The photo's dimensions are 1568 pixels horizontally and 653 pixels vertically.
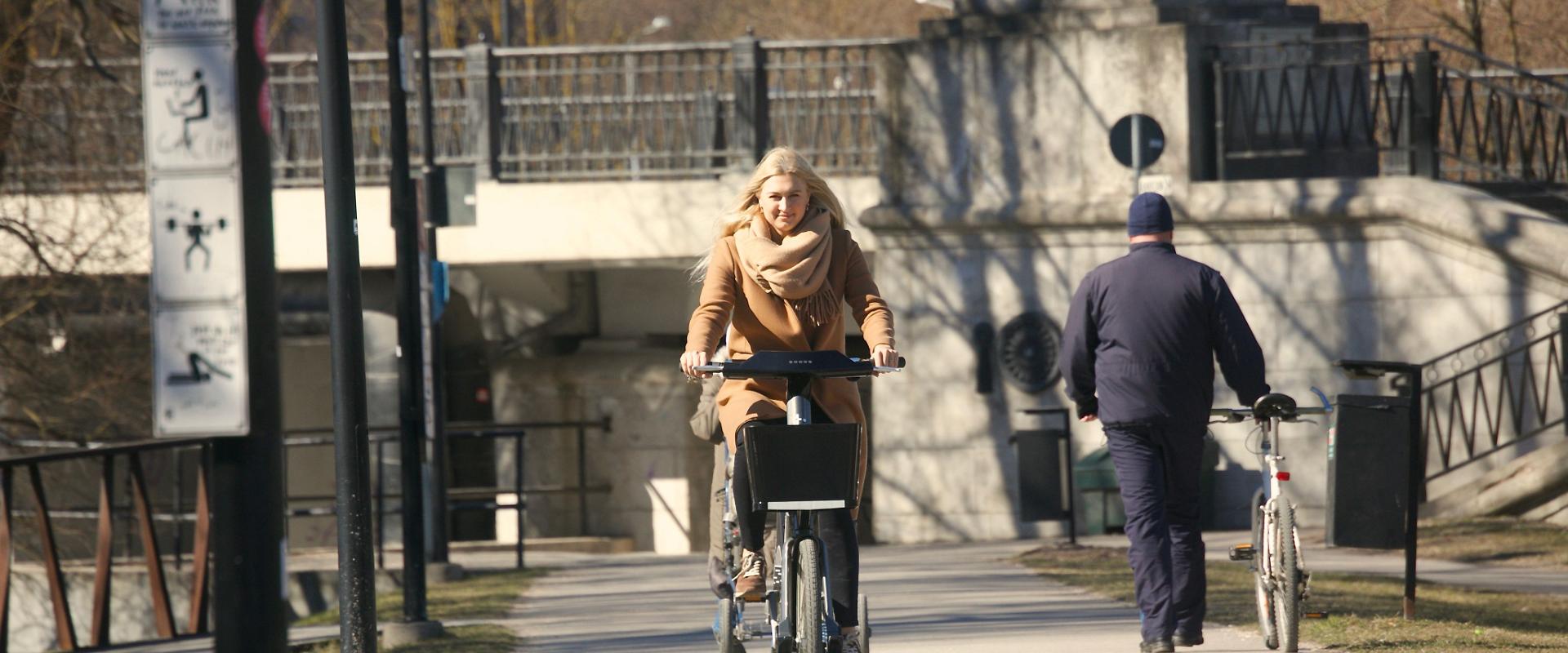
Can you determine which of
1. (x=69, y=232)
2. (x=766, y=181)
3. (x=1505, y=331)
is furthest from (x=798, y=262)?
(x=69, y=232)

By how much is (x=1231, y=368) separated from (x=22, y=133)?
11435 mm

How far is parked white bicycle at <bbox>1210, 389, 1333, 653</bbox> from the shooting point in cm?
748

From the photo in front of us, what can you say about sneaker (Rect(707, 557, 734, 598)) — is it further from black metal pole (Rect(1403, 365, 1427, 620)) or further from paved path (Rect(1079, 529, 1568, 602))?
paved path (Rect(1079, 529, 1568, 602))

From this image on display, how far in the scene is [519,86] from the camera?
19.7 meters

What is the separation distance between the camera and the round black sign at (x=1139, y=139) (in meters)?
16.0

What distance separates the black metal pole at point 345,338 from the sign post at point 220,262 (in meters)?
1.42

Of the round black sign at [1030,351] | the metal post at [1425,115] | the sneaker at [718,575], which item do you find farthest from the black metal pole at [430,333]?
the metal post at [1425,115]

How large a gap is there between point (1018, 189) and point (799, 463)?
443 inches

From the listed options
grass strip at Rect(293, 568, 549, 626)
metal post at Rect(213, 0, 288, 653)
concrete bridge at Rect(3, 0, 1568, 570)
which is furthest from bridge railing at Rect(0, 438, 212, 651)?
metal post at Rect(213, 0, 288, 653)

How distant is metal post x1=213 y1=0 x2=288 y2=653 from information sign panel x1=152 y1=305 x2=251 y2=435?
0.13ft

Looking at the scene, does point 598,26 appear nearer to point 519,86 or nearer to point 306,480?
point 306,480

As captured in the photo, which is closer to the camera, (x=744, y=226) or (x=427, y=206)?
(x=744, y=226)

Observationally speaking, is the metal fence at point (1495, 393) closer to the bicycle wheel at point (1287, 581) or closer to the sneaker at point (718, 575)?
the bicycle wheel at point (1287, 581)

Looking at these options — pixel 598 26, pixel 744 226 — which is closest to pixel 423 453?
pixel 744 226
